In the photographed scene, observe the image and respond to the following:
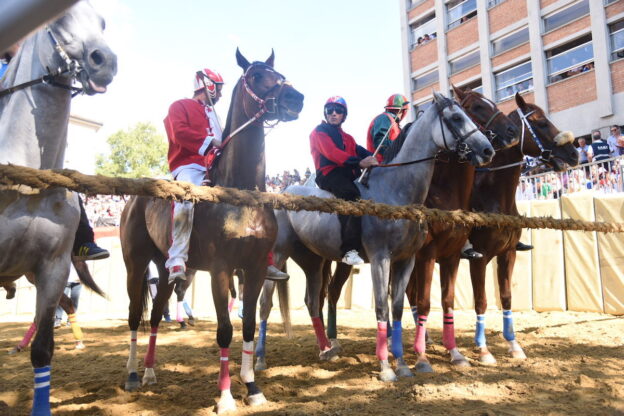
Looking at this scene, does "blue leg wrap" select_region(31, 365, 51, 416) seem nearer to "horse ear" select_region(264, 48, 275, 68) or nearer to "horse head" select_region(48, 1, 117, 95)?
"horse head" select_region(48, 1, 117, 95)

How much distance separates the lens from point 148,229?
16.5 feet

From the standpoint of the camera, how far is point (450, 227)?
5668mm

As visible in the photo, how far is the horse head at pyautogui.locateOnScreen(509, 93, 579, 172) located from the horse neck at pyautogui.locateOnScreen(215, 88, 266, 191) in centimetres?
382

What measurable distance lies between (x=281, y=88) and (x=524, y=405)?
10.9ft

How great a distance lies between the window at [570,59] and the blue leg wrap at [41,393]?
23.9m

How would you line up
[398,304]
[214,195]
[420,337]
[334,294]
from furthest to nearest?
[334,294], [420,337], [398,304], [214,195]

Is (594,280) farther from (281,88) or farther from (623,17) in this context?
(623,17)

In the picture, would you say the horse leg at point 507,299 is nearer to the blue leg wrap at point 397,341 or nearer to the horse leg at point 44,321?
the blue leg wrap at point 397,341

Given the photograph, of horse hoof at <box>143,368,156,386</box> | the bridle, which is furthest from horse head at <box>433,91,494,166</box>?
horse hoof at <box>143,368,156,386</box>

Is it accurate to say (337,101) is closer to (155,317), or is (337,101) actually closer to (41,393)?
(155,317)

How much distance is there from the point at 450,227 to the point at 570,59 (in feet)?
68.1

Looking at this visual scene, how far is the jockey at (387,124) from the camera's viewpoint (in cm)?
668

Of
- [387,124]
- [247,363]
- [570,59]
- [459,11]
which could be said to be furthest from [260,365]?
[459,11]

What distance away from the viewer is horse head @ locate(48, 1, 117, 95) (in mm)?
3035
